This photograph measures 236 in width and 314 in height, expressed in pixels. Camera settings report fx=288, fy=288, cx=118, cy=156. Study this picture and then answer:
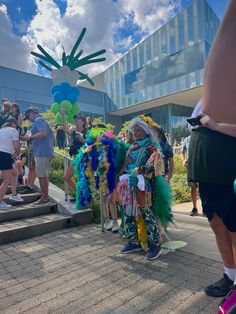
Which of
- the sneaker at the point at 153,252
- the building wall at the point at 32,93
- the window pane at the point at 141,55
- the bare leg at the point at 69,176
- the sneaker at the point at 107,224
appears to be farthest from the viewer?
the building wall at the point at 32,93

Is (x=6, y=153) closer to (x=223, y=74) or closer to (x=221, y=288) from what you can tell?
(x=221, y=288)


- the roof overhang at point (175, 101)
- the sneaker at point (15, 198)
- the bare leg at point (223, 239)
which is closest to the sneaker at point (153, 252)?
the bare leg at point (223, 239)

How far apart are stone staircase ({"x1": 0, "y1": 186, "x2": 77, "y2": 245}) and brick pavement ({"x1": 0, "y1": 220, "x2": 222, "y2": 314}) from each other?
0.24m

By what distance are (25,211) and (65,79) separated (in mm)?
2725

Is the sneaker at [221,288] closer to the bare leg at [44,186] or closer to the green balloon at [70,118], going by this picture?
the bare leg at [44,186]

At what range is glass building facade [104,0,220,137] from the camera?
2208 cm

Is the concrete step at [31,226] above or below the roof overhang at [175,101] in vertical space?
below

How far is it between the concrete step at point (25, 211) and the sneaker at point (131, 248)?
2136mm

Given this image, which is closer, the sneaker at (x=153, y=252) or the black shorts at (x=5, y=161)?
the sneaker at (x=153, y=252)

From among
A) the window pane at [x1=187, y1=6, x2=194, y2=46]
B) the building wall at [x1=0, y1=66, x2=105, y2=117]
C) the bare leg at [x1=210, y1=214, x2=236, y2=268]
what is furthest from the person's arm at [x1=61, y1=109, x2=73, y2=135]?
the building wall at [x1=0, y1=66, x2=105, y2=117]

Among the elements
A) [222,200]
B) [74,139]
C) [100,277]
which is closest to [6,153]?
[74,139]

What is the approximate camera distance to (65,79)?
588 centimetres

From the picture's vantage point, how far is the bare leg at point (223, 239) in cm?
238

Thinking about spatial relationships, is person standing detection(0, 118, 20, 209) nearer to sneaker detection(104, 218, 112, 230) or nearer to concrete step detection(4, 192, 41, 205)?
concrete step detection(4, 192, 41, 205)
